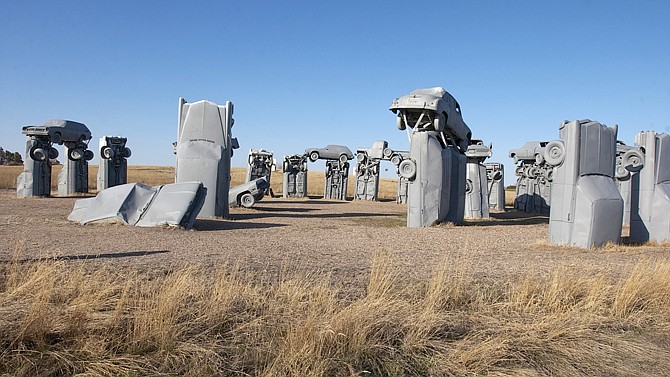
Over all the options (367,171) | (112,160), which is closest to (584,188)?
(367,171)

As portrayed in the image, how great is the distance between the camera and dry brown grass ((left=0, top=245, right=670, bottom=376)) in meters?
4.05

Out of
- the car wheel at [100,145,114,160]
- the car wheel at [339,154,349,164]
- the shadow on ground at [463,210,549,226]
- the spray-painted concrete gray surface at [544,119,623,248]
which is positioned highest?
the car wheel at [339,154,349,164]

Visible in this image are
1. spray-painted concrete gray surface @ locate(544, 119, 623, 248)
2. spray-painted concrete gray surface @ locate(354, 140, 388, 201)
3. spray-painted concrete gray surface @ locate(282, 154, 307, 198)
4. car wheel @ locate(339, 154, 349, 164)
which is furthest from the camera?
car wheel @ locate(339, 154, 349, 164)

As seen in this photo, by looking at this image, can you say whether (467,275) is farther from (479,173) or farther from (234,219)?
(479,173)

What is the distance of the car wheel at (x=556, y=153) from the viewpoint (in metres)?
12.4

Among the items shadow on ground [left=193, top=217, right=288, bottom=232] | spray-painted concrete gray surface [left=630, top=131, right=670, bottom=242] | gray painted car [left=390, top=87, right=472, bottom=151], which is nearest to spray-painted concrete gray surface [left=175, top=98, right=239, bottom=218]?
shadow on ground [left=193, top=217, right=288, bottom=232]

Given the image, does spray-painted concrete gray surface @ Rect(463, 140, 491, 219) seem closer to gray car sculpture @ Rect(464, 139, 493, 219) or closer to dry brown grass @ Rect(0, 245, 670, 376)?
gray car sculpture @ Rect(464, 139, 493, 219)

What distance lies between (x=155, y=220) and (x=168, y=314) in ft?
32.0

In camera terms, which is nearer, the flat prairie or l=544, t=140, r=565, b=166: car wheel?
the flat prairie

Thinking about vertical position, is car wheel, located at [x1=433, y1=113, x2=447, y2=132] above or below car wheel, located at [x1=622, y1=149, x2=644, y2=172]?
above

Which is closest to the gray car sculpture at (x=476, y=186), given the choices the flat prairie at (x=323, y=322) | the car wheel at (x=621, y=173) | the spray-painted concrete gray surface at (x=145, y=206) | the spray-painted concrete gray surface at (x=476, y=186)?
the spray-painted concrete gray surface at (x=476, y=186)

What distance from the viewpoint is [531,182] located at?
30141 mm

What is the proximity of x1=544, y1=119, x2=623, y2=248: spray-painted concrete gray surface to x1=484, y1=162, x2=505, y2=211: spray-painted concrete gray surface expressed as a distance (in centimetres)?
1813

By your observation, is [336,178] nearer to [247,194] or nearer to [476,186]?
[247,194]
